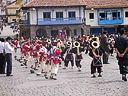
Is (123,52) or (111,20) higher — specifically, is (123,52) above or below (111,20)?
below

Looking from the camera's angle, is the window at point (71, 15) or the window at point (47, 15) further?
the window at point (71, 15)

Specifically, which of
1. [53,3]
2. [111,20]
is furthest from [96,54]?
[111,20]

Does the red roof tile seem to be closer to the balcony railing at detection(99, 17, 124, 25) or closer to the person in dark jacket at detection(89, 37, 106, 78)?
the balcony railing at detection(99, 17, 124, 25)

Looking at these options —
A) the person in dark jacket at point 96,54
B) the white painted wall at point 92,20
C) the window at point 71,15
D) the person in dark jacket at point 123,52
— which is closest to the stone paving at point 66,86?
the person in dark jacket at point 123,52

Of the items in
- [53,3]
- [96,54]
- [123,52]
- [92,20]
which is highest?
[53,3]

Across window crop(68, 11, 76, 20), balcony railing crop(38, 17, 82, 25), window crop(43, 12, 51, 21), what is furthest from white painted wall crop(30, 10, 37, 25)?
window crop(68, 11, 76, 20)

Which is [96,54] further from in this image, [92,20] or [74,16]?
[92,20]

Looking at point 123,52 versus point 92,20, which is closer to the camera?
point 123,52

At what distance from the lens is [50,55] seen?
15039mm

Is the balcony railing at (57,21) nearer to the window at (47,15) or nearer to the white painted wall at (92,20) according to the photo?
the window at (47,15)

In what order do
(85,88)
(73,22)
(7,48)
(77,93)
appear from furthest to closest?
1. (73,22)
2. (7,48)
3. (85,88)
4. (77,93)

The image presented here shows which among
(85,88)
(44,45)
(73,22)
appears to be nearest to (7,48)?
(44,45)

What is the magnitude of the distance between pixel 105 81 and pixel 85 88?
173 centimetres

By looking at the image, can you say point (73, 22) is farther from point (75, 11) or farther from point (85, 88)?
point (85, 88)
